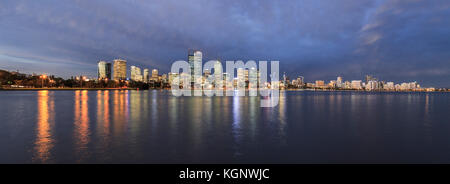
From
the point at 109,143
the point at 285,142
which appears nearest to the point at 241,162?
the point at 285,142

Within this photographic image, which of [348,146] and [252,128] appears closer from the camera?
[348,146]

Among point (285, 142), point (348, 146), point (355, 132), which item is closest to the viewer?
point (348, 146)

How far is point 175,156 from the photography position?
32.9ft

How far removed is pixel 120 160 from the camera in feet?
30.9

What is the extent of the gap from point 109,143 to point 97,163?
3.21m

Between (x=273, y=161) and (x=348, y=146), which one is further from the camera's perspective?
(x=348, y=146)

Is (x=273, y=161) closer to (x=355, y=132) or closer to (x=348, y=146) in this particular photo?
(x=348, y=146)

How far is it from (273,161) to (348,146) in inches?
204
